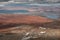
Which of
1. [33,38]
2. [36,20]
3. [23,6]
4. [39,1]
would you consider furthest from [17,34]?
[39,1]

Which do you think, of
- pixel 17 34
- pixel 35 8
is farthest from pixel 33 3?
pixel 17 34

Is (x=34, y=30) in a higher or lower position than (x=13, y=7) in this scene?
lower

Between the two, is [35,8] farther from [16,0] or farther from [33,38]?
[33,38]

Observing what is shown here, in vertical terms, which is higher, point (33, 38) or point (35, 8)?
point (35, 8)

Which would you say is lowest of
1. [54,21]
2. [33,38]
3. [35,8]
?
[33,38]

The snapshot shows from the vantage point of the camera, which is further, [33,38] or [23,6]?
[23,6]

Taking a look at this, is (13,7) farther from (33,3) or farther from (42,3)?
(42,3)
